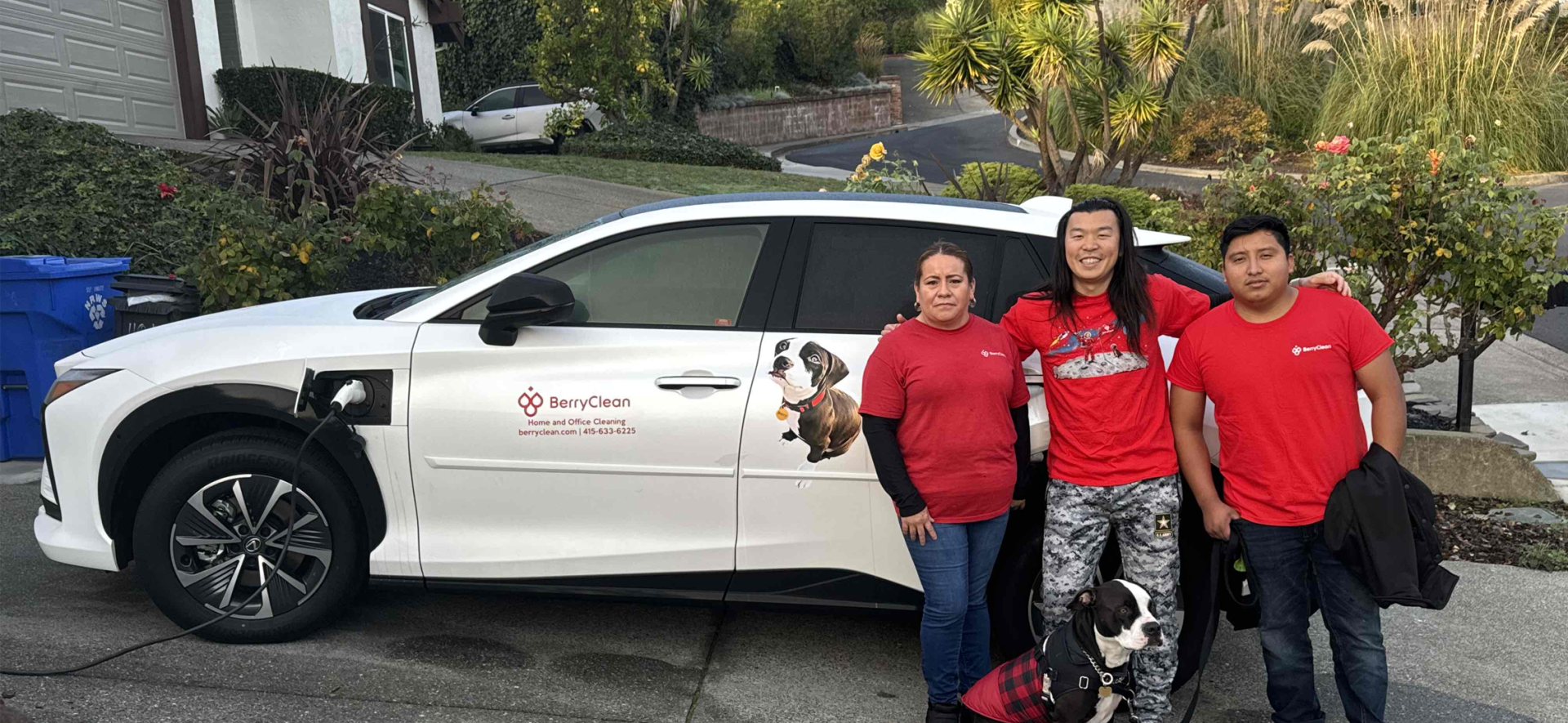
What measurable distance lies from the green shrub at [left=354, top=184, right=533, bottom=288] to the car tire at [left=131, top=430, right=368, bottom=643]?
11.9 feet

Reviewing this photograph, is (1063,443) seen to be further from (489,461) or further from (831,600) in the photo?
(489,461)

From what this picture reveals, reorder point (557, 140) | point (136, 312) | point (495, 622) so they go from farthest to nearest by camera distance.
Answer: point (557, 140)
point (136, 312)
point (495, 622)

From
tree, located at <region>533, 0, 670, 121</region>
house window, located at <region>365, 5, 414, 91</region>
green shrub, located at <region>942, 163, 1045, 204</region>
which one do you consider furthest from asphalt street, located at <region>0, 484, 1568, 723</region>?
tree, located at <region>533, 0, 670, 121</region>

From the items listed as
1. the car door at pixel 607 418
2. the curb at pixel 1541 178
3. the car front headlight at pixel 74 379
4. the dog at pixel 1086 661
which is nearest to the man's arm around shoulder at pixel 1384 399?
the dog at pixel 1086 661

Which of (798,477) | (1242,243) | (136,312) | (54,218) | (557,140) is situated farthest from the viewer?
(557,140)

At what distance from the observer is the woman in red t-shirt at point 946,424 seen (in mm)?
3256

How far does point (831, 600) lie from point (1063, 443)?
942mm

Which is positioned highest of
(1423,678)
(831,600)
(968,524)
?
(968,524)

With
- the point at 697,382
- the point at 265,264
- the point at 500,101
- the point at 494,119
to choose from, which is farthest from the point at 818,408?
the point at 500,101

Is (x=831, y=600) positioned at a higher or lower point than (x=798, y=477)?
lower

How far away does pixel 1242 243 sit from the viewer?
3.24 metres

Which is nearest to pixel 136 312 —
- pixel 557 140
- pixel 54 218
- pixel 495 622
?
pixel 495 622

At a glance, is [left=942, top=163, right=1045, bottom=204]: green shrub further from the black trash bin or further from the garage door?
the garage door

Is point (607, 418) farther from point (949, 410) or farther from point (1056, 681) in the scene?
point (1056, 681)
